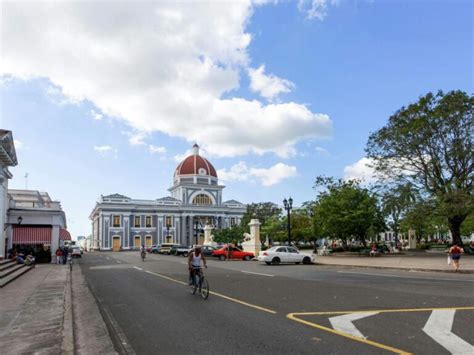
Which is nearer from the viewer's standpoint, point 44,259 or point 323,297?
point 323,297

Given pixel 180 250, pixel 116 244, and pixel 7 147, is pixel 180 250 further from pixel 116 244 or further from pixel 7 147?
pixel 116 244

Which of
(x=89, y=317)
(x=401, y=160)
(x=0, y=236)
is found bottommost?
(x=89, y=317)

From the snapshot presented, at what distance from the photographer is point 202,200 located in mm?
115500

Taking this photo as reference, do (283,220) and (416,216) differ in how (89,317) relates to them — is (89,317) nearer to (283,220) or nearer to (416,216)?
(416,216)

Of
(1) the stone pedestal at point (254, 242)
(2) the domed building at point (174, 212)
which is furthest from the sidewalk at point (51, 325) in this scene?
(2) the domed building at point (174, 212)

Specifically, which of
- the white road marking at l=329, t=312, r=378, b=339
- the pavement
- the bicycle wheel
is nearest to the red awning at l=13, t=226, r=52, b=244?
the pavement

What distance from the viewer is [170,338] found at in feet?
26.0

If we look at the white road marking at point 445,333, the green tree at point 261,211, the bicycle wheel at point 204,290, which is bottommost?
the white road marking at point 445,333

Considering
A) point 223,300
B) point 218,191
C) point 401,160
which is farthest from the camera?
point 218,191

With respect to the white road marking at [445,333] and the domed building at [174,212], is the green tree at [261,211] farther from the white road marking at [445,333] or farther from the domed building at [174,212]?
the white road marking at [445,333]

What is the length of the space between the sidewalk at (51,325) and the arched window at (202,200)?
99.1 metres

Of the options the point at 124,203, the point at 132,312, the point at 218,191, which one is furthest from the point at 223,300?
the point at 218,191

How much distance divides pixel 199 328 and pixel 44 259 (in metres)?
35.3

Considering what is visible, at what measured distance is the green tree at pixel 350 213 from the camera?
144ft
